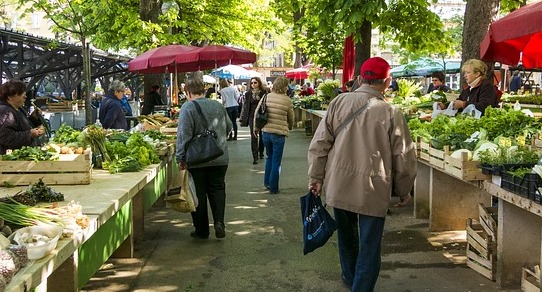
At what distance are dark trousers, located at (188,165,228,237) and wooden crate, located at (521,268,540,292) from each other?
3.30 m

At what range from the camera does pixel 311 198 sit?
5.28 meters

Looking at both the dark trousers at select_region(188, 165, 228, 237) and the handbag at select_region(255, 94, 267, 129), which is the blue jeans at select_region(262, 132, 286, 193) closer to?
the handbag at select_region(255, 94, 267, 129)

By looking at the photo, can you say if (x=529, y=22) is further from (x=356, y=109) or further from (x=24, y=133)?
(x=24, y=133)

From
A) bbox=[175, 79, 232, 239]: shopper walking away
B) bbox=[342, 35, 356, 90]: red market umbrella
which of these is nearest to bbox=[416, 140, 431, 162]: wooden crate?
bbox=[175, 79, 232, 239]: shopper walking away

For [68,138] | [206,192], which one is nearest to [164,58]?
[68,138]

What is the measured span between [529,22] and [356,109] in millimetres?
2237

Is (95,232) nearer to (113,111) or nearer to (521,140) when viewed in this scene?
(521,140)

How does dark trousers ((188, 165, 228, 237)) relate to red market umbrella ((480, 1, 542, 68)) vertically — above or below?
below

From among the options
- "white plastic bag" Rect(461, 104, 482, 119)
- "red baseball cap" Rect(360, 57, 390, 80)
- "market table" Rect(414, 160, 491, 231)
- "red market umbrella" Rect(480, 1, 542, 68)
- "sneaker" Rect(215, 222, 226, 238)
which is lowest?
"sneaker" Rect(215, 222, 226, 238)

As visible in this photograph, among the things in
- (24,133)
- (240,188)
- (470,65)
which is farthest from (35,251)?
(240,188)

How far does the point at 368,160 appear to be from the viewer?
4.61m

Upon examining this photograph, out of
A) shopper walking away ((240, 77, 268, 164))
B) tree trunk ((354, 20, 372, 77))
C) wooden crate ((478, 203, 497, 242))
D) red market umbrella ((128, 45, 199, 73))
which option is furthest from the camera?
tree trunk ((354, 20, 372, 77))

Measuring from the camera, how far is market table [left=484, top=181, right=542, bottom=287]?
17.8 feet

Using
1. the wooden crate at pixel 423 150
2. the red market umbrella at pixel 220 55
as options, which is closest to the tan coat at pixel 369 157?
the wooden crate at pixel 423 150
